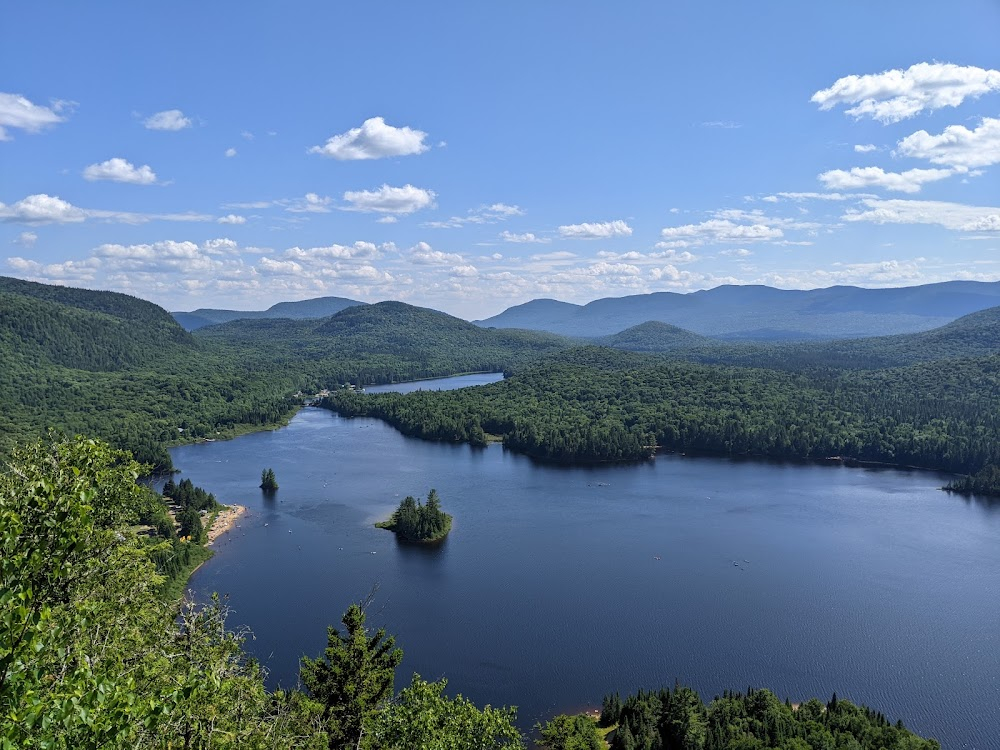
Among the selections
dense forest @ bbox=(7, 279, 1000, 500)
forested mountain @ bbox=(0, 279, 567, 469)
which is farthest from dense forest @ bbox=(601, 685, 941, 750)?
forested mountain @ bbox=(0, 279, 567, 469)

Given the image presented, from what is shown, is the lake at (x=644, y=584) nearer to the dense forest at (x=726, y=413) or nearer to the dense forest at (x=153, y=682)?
the dense forest at (x=153, y=682)

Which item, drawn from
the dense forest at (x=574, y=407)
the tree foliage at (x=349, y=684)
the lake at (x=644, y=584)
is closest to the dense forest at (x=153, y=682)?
the tree foliage at (x=349, y=684)

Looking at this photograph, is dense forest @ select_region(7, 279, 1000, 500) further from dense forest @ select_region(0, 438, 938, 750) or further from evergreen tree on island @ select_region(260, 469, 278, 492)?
dense forest @ select_region(0, 438, 938, 750)

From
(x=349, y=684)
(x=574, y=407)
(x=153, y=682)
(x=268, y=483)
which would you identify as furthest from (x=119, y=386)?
(x=153, y=682)

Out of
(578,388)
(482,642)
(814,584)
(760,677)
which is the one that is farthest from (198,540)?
(578,388)

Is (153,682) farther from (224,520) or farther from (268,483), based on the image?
(268,483)

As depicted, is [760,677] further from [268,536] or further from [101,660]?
[268,536]
